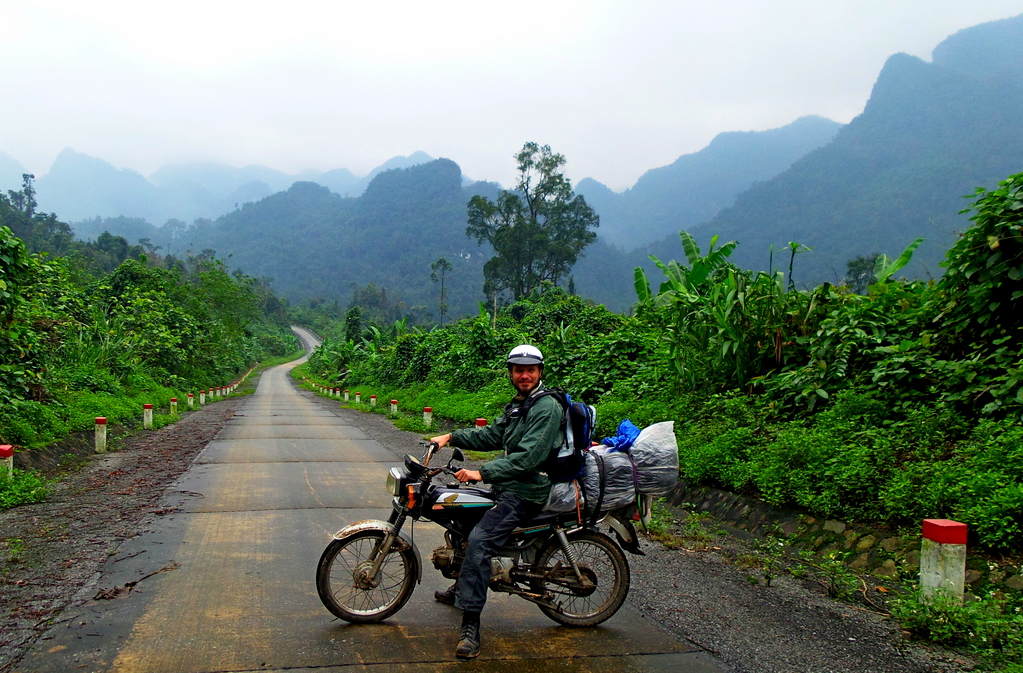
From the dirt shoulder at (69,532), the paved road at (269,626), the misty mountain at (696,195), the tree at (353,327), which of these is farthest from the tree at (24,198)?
the misty mountain at (696,195)

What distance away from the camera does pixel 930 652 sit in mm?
4027

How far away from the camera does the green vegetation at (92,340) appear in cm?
1010

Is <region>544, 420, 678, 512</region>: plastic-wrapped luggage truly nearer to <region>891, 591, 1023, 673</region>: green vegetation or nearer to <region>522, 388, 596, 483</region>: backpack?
<region>522, 388, 596, 483</region>: backpack

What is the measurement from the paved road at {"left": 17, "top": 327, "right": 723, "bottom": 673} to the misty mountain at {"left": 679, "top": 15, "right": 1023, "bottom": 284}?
78.2 m

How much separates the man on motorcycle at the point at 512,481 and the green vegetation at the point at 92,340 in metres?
6.48

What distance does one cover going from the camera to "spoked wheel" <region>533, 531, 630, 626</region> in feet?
14.1

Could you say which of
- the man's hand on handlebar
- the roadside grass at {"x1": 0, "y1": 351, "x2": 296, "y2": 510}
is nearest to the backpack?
the man's hand on handlebar

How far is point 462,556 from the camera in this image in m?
4.26

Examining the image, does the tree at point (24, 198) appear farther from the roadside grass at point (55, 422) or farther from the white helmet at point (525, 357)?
the white helmet at point (525, 357)

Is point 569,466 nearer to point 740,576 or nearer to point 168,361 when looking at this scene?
point 740,576

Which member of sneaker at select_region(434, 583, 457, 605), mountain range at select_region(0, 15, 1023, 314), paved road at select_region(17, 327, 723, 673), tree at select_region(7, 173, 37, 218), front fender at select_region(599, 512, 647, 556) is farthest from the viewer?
mountain range at select_region(0, 15, 1023, 314)

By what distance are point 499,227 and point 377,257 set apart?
82969mm

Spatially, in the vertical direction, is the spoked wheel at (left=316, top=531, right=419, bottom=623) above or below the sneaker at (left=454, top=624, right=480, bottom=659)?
above

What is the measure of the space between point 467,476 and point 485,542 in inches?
17.2
